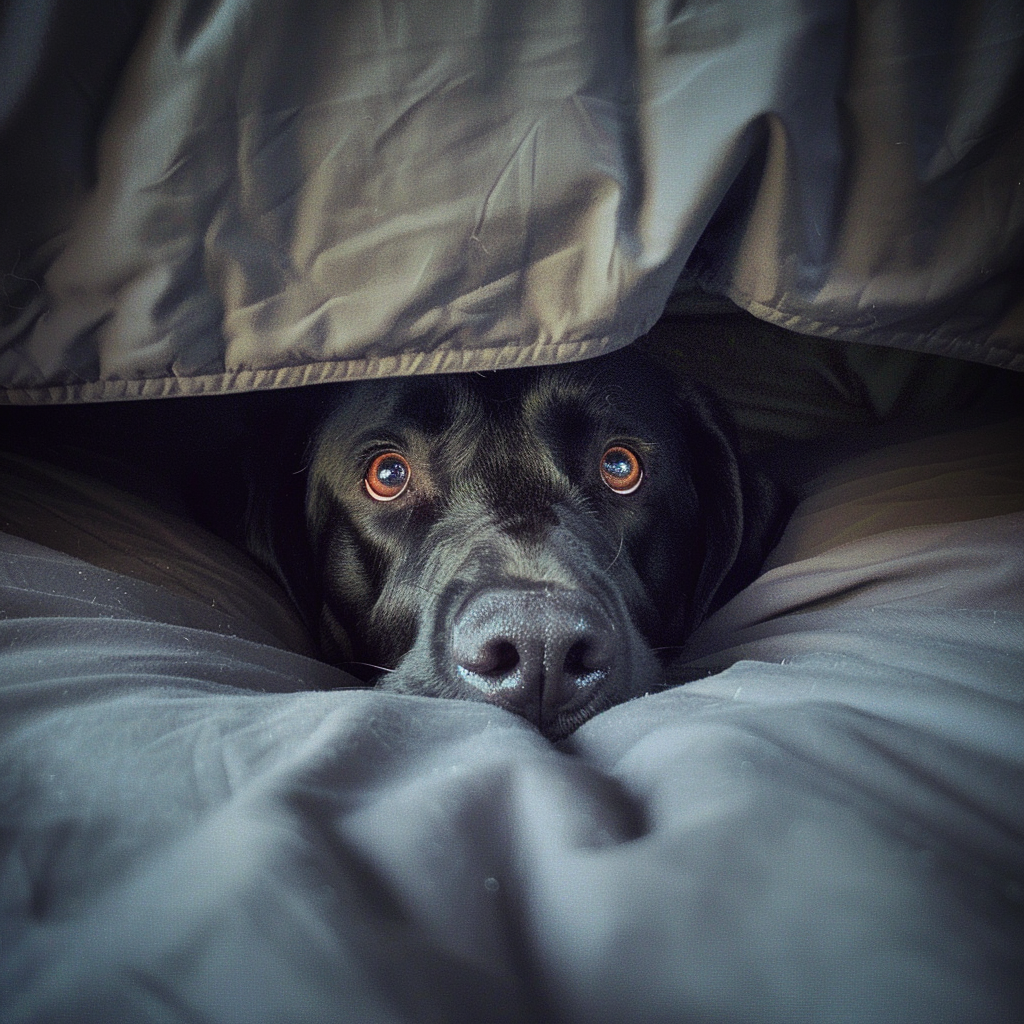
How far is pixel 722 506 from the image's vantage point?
1.93 m

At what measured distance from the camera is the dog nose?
120 centimetres

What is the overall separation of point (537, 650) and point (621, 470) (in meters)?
0.70

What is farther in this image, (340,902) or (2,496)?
(2,496)

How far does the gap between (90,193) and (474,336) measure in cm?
58

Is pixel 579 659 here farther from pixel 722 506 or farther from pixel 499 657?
pixel 722 506

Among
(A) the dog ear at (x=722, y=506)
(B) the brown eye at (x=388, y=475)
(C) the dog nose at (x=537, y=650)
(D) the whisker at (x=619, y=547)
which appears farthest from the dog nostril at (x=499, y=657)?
(A) the dog ear at (x=722, y=506)

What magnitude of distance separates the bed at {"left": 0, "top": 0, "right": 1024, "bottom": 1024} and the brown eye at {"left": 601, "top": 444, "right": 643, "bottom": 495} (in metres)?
0.36

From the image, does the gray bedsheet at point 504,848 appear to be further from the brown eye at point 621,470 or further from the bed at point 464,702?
the brown eye at point 621,470

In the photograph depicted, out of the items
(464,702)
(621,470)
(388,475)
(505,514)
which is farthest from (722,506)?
(464,702)

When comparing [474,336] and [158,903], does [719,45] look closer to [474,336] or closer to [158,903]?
[474,336]

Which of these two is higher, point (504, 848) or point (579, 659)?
point (504, 848)

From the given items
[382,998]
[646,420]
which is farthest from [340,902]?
[646,420]

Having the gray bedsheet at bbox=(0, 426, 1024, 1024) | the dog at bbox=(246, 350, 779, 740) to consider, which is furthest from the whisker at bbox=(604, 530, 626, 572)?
the gray bedsheet at bbox=(0, 426, 1024, 1024)

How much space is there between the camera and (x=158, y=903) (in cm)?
46
